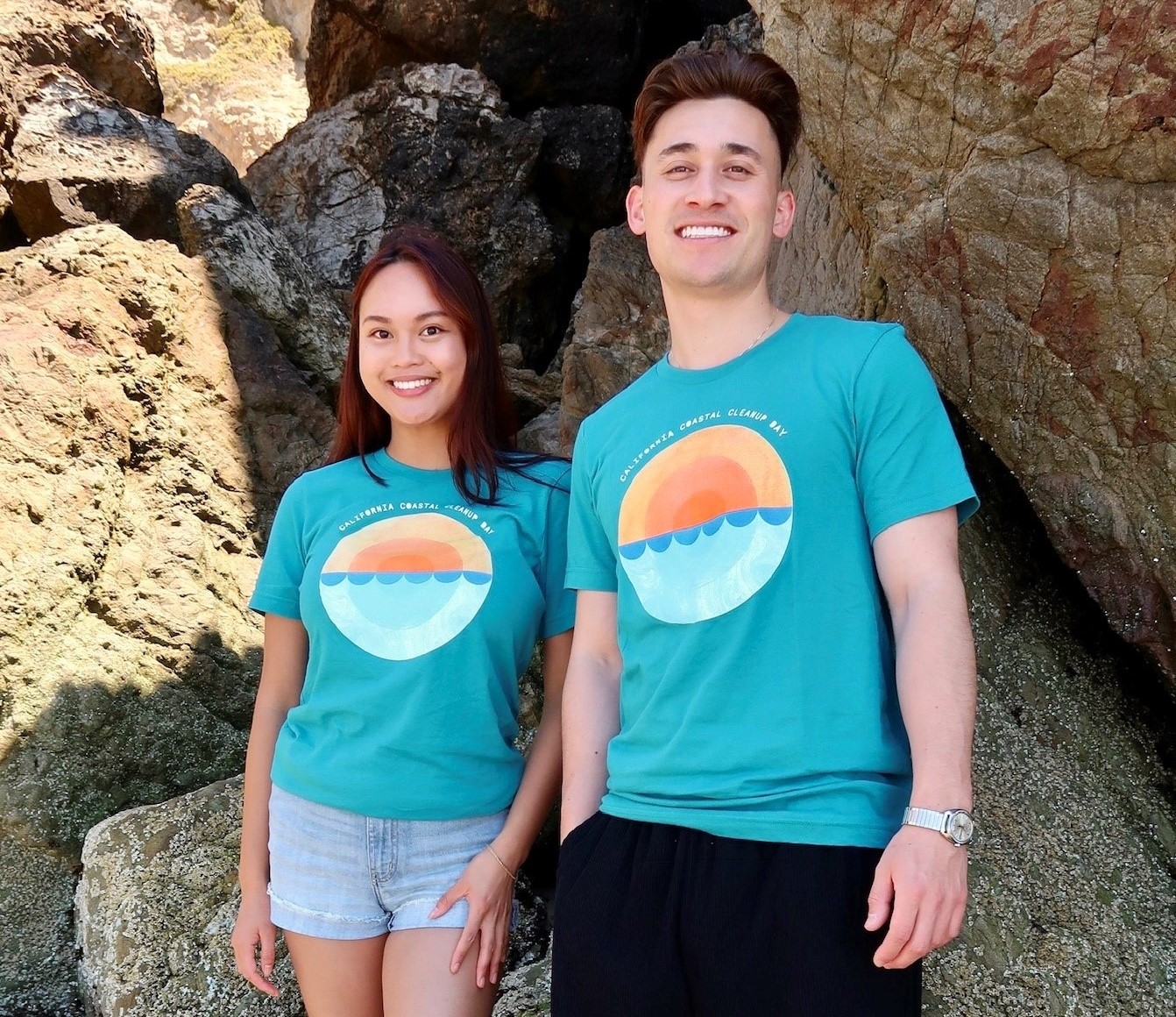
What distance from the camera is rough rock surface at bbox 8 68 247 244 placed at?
200 inches

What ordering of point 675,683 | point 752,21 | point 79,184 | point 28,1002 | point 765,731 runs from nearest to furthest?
1. point 765,731
2. point 675,683
3. point 28,1002
4. point 79,184
5. point 752,21

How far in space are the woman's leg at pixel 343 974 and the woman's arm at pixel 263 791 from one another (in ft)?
0.60

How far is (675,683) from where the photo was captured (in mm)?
1622

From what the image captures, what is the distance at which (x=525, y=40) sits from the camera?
7.24 m

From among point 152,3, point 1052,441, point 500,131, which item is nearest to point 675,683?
point 1052,441

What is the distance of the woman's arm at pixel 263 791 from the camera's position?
2.06m

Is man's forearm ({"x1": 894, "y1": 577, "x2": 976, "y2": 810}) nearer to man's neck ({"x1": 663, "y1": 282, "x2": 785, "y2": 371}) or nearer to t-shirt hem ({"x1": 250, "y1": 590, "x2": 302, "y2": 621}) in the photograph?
man's neck ({"x1": 663, "y1": 282, "x2": 785, "y2": 371})

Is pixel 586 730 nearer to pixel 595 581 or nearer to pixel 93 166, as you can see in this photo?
pixel 595 581

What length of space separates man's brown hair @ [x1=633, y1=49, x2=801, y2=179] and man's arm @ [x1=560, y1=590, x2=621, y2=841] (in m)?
0.83

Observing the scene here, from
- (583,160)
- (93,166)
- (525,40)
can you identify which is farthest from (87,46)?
(583,160)

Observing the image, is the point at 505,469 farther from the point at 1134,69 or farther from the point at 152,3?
the point at 152,3

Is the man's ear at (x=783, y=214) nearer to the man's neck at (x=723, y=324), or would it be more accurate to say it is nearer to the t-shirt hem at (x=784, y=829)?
the man's neck at (x=723, y=324)

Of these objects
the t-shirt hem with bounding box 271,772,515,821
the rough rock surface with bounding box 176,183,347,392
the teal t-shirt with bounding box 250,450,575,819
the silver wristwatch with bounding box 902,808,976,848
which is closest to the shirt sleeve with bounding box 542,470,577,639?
the teal t-shirt with bounding box 250,450,575,819

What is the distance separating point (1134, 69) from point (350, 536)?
5.73ft
